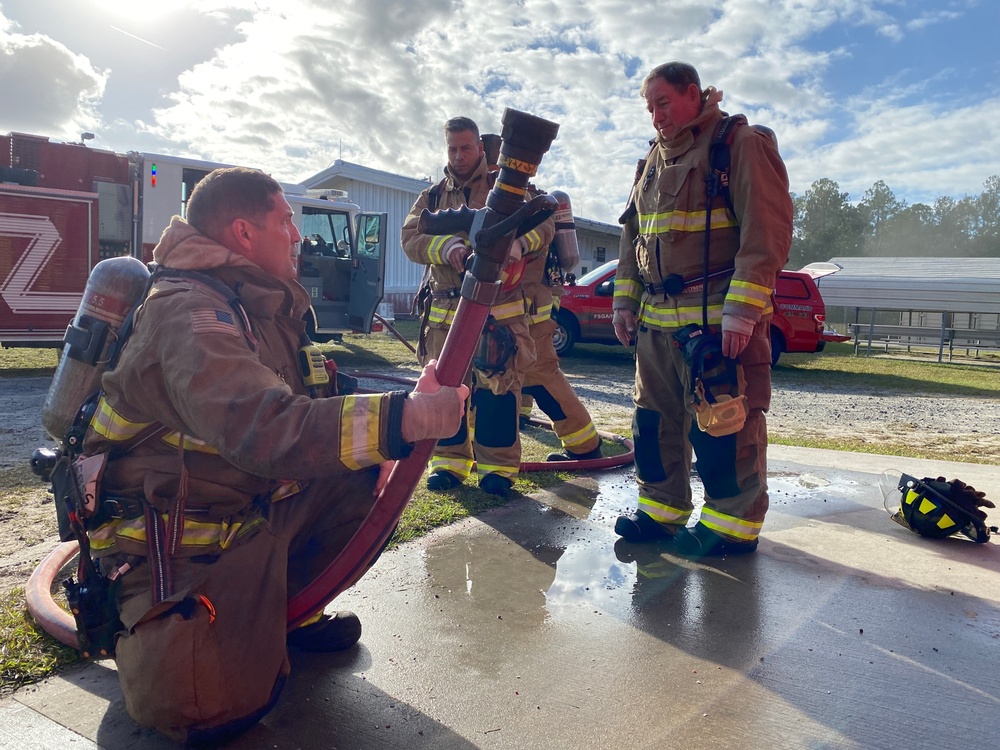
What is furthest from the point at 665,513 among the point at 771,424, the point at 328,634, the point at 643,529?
the point at 771,424

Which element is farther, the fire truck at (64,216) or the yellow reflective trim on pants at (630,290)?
the fire truck at (64,216)

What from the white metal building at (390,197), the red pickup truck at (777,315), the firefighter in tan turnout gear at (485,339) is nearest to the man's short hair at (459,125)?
the firefighter in tan turnout gear at (485,339)

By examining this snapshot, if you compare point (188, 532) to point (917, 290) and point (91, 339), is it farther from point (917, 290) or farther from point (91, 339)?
point (917, 290)

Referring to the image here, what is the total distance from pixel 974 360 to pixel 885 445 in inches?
653

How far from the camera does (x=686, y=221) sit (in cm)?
342

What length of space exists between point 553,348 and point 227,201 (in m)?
2.98

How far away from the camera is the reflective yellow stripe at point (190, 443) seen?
2123 mm

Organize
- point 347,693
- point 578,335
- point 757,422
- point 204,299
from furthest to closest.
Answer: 1. point 578,335
2. point 757,422
3. point 347,693
4. point 204,299

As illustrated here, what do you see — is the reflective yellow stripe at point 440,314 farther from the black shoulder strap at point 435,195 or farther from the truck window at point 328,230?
the truck window at point 328,230

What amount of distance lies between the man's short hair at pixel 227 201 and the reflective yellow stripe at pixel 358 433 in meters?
0.71

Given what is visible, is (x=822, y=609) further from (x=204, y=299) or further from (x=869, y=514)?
(x=204, y=299)

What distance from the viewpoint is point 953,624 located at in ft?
8.91

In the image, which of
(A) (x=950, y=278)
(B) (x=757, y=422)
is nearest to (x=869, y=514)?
(B) (x=757, y=422)

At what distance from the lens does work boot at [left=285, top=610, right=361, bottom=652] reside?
2.47 metres
